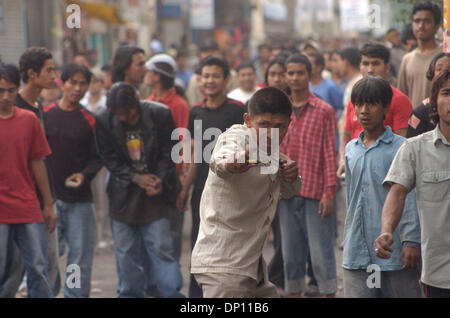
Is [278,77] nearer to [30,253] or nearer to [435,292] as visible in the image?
[30,253]

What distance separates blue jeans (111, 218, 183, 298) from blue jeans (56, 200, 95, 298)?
238mm

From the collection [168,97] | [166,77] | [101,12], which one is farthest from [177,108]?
[101,12]

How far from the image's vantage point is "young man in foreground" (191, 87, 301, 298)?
3.87m

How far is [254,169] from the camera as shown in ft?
13.0

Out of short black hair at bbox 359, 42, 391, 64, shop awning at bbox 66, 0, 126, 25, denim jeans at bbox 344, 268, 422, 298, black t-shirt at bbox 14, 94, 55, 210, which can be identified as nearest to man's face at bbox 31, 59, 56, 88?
black t-shirt at bbox 14, 94, 55, 210

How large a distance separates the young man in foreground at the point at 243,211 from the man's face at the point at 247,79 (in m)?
4.85

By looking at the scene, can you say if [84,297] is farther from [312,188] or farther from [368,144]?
[368,144]

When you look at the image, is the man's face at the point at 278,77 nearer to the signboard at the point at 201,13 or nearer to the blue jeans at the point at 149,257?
the blue jeans at the point at 149,257

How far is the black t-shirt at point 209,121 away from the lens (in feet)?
21.0

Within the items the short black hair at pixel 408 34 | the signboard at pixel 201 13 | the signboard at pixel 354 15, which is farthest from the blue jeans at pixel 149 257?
the signboard at pixel 201 13

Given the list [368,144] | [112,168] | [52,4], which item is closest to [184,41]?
[52,4]

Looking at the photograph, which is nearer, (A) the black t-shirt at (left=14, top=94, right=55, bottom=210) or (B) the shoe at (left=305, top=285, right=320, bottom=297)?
(A) the black t-shirt at (left=14, top=94, right=55, bottom=210)

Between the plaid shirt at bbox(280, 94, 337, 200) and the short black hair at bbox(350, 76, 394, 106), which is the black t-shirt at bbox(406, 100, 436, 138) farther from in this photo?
the plaid shirt at bbox(280, 94, 337, 200)

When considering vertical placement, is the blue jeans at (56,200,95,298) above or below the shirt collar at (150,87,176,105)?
below
